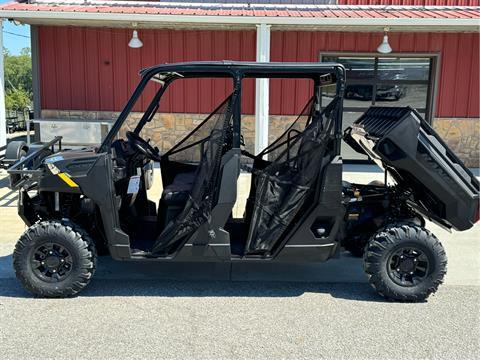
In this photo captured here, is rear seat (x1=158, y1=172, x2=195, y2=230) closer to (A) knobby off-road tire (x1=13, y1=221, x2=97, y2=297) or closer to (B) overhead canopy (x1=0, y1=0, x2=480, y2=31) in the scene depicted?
(A) knobby off-road tire (x1=13, y1=221, x2=97, y2=297)

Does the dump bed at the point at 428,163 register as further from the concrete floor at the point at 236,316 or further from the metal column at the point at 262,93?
the metal column at the point at 262,93

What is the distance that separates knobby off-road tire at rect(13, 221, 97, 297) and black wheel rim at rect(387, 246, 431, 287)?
239 centimetres

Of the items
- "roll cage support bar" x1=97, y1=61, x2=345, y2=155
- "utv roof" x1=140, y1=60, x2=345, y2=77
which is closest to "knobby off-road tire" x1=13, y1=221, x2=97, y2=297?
"roll cage support bar" x1=97, y1=61, x2=345, y2=155

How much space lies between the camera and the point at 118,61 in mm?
10914

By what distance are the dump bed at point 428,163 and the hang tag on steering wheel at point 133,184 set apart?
1.98 meters

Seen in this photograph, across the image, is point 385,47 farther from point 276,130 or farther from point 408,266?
point 408,266

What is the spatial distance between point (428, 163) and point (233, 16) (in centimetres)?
624

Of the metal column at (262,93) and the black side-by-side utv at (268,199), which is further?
the metal column at (262,93)

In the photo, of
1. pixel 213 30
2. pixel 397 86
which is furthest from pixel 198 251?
pixel 397 86

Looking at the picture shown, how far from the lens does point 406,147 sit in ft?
12.3

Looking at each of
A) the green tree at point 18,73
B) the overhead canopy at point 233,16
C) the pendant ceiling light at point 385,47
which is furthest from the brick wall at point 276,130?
the green tree at point 18,73

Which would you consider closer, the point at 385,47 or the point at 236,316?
the point at 236,316

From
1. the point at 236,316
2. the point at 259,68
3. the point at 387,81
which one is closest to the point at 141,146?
the point at 259,68

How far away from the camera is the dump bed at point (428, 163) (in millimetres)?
3752
